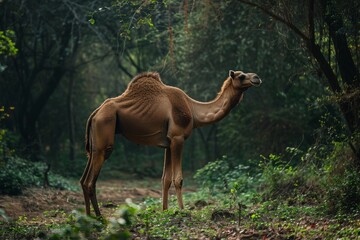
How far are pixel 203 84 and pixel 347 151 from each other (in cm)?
1217

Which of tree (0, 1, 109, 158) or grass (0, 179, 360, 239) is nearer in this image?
grass (0, 179, 360, 239)

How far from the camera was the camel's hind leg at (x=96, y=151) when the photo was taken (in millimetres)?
10695

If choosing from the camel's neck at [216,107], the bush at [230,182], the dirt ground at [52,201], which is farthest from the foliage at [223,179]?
the camel's neck at [216,107]

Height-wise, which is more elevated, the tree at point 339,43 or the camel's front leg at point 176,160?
the tree at point 339,43

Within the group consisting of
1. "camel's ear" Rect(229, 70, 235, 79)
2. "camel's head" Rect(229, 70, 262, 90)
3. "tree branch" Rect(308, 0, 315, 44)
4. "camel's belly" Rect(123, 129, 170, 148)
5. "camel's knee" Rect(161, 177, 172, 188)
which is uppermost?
"tree branch" Rect(308, 0, 315, 44)

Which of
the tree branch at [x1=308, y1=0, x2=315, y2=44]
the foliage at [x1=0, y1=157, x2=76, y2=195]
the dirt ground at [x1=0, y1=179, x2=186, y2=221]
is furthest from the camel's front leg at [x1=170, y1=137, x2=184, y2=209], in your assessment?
the foliage at [x1=0, y1=157, x2=76, y2=195]

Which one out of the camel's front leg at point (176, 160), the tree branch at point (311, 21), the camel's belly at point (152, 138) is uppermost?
the tree branch at point (311, 21)

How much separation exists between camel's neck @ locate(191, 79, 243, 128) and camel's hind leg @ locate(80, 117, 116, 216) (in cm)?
187

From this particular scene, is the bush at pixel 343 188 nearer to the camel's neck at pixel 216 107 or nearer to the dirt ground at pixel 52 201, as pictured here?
the camel's neck at pixel 216 107

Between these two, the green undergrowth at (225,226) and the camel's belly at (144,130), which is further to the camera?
the camel's belly at (144,130)

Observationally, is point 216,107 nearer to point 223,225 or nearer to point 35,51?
point 223,225

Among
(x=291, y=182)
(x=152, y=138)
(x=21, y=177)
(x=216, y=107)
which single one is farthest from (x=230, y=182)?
(x=21, y=177)

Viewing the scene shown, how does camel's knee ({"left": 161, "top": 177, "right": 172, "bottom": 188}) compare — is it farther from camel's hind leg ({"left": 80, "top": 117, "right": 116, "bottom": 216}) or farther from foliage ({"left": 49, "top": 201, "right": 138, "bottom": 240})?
foliage ({"left": 49, "top": 201, "right": 138, "bottom": 240})

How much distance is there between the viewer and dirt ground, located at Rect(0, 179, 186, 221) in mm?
12914
